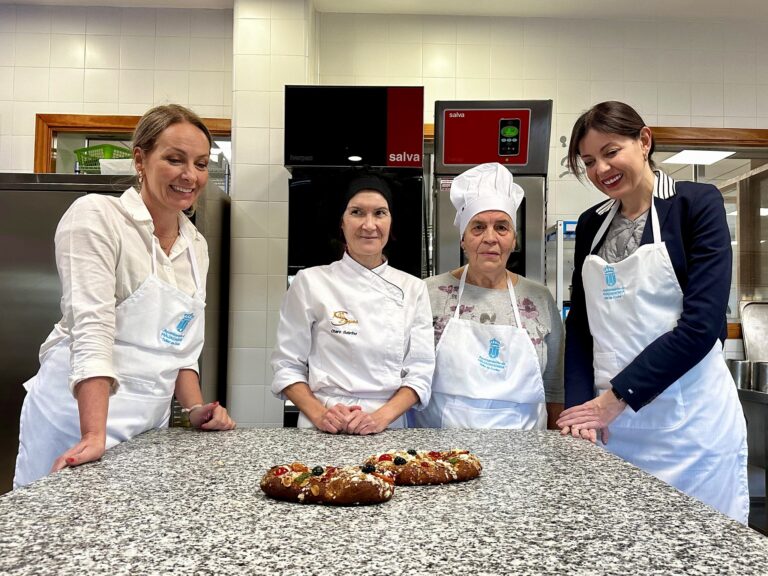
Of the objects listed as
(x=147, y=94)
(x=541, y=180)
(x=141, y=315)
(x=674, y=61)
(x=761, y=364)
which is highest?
(x=674, y=61)

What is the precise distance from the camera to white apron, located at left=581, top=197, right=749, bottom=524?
147cm

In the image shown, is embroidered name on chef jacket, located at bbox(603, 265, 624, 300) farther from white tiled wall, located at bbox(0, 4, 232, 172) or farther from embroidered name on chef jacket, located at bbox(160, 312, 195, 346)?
white tiled wall, located at bbox(0, 4, 232, 172)

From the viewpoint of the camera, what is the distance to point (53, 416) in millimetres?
1292

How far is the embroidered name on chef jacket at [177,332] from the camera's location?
1.32 m

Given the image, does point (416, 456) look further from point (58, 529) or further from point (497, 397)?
point (497, 397)

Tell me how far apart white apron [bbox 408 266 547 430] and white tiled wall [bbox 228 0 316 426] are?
169 cm

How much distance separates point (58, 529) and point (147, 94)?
3.39 m

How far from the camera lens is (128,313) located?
1.26 m

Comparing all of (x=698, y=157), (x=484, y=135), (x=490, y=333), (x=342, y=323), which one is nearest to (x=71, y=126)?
(x=484, y=135)

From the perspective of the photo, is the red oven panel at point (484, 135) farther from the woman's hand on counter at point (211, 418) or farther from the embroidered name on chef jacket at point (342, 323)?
the woman's hand on counter at point (211, 418)

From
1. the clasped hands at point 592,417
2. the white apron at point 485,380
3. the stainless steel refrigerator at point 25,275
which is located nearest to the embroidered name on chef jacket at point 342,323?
the white apron at point 485,380

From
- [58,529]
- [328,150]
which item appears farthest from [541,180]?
[58,529]

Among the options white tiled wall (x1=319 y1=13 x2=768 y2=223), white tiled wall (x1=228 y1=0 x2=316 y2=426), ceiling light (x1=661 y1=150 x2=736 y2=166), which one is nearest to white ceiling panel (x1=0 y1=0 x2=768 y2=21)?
white tiled wall (x1=319 y1=13 x2=768 y2=223)

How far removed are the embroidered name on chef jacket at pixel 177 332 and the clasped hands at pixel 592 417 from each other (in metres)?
0.82
